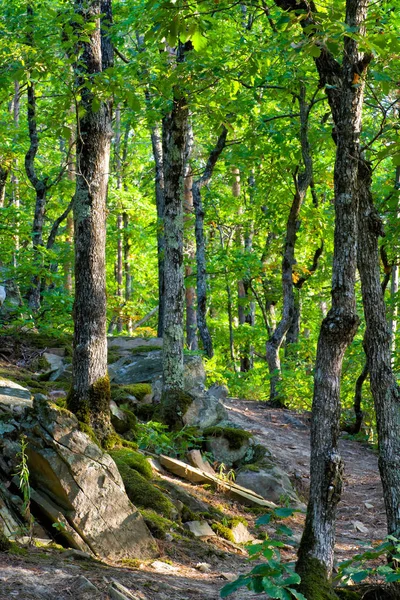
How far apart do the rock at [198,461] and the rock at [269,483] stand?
513 millimetres

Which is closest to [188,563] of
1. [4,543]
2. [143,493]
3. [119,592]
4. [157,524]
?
[157,524]

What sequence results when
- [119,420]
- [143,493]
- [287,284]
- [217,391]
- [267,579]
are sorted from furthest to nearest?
[287,284], [217,391], [119,420], [143,493], [267,579]

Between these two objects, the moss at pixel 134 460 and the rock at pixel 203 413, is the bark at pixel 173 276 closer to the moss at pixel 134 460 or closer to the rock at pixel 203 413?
the rock at pixel 203 413

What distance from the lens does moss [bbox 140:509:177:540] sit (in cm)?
586

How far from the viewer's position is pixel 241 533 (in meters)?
6.91

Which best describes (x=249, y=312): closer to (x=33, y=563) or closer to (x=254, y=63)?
(x=254, y=63)

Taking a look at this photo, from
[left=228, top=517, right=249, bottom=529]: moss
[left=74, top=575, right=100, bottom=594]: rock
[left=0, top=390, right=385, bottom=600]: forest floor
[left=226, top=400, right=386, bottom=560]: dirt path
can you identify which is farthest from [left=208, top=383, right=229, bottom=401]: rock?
[left=74, top=575, right=100, bottom=594]: rock

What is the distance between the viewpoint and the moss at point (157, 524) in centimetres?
586

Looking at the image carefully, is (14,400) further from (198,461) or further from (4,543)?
(198,461)

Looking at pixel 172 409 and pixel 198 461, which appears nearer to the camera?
pixel 198 461

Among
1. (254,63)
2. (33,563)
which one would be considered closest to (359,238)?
(254,63)

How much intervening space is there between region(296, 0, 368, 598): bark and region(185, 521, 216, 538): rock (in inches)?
84.1

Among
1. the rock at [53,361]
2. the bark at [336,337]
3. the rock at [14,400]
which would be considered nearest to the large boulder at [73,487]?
the rock at [14,400]

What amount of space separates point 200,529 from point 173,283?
12.9ft
